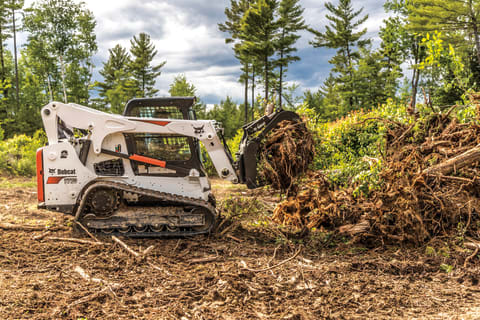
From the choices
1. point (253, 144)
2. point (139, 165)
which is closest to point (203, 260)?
point (253, 144)

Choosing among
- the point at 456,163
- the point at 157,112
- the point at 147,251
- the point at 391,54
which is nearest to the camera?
the point at 147,251

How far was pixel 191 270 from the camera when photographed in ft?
16.5

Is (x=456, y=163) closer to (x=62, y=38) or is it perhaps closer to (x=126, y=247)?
(x=126, y=247)

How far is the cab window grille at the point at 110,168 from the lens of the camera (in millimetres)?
6441

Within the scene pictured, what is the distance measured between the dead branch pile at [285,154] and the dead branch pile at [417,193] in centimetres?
42

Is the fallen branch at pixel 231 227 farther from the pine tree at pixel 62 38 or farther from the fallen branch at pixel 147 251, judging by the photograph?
the pine tree at pixel 62 38

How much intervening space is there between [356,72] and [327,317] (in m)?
31.7

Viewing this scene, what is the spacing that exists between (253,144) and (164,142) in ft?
5.31

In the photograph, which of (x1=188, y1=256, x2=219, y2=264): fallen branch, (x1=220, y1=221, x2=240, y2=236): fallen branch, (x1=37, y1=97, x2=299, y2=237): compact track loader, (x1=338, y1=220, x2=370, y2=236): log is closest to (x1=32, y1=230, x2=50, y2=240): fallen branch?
(x1=37, y1=97, x2=299, y2=237): compact track loader

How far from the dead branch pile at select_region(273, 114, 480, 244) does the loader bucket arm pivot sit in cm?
110

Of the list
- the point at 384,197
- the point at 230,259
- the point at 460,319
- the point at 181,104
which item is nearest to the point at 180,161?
the point at 181,104

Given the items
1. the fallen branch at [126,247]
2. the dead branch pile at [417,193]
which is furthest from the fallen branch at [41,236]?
the dead branch pile at [417,193]

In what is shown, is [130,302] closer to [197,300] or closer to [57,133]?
[197,300]

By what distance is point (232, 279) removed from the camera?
4.57m
